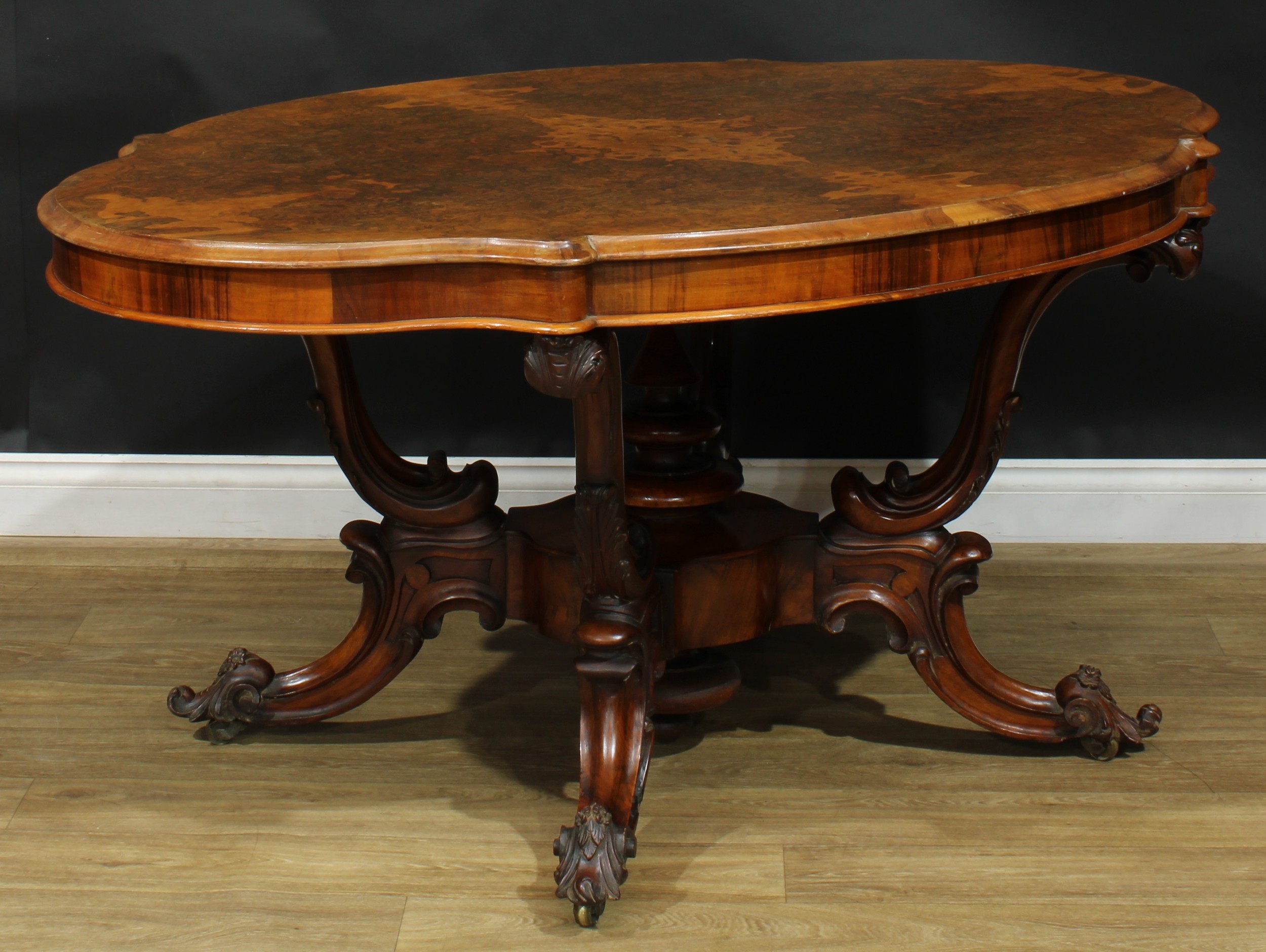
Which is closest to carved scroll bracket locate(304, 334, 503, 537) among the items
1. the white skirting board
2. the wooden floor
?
the wooden floor

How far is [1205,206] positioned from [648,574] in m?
0.69

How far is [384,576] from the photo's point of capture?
1.76 metres

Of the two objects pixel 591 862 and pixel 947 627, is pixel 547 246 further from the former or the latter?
pixel 947 627

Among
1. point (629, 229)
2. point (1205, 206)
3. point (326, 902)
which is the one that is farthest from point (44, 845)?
point (1205, 206)

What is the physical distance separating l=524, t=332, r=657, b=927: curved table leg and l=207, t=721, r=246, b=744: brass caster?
53 cm

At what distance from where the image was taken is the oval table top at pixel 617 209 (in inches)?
43.8

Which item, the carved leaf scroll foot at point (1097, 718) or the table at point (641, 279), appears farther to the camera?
the carved leaf scroll foot at point (1097, 718)

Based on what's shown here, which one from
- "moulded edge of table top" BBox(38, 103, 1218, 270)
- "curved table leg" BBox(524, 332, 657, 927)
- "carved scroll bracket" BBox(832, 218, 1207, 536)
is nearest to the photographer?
"moulded edge of table top" BBox(38, 103, 1218, 270)

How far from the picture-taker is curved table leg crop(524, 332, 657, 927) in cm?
143

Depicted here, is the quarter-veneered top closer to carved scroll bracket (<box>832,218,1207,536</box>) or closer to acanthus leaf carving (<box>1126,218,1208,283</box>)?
acanthus leaf carving (<box>1126,218,1208,283</box>)

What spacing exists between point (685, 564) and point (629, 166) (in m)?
0.49

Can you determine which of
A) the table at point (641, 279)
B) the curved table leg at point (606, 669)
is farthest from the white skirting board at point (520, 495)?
the curved table leg at point (606, 669)

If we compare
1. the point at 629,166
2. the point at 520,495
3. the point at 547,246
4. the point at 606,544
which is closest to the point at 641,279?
the point at 547,246

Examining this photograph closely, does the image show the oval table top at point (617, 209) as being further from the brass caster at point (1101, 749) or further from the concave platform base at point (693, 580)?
the brass caster at point (1101, 749)
